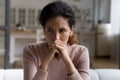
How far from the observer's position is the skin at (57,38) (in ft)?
3.38

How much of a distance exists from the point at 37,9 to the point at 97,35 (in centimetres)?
166

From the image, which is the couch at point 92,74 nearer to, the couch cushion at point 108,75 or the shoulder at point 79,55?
the couch cushion at point 108,75

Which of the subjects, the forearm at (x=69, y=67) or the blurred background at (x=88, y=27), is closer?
the forearm at (x=69, y=67)

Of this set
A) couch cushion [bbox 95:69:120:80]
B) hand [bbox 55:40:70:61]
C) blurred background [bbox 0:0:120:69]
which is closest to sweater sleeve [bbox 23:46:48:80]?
hand [bbox 55:40:70:61]

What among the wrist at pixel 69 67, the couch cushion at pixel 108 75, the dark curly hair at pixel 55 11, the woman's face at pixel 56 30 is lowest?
the couch cushion at pixel 108 75

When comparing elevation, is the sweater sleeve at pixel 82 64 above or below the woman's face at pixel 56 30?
below

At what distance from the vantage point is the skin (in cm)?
103

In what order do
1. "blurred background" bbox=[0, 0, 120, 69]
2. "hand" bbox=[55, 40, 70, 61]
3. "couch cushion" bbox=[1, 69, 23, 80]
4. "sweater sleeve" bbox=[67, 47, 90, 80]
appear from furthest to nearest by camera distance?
"blurred background" bbox=[0, 0, 120, 69]
"couch cushion" bbox=[1, 69, 23, 80]
"sweater sleeve" bbox=[67, 47, 90, 80]
"hand" bbox=[55, 40, 70, 61]

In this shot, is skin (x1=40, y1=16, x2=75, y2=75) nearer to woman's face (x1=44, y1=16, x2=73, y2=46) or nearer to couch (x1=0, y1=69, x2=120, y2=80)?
woman's face (x1=44, y1=16, x2=73, y2=46)

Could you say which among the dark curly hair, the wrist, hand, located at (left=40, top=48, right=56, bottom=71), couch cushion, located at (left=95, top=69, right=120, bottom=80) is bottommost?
couch cushion, located at (left=95, top=69, right=120, bottom=80)

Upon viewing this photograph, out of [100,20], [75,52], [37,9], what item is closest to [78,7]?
[100,20]

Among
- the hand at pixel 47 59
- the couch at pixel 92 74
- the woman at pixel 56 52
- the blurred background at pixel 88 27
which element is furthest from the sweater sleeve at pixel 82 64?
the blurred background at pixel 88 27

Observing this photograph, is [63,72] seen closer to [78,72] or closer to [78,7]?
[78,72]

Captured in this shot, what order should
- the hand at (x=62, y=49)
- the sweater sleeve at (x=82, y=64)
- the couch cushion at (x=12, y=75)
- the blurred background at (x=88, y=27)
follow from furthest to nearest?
the blurred background at (x=88, y=27), the couch cushion at (x=12, y=75), the sweater sleeve at (x=82, y=64), the hand at (x=62, y=49)
